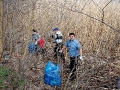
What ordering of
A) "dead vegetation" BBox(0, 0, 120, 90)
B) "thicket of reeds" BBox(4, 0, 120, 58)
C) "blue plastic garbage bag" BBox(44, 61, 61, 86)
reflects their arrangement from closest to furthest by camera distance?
1. "blue plastic garbage bag" BBox(44, 61, 61, 86)
2. "dead vegetation" BBox(0, 0, 120, 90)
3. "thicket of reeds" BBox(4, 0, 120, 58)

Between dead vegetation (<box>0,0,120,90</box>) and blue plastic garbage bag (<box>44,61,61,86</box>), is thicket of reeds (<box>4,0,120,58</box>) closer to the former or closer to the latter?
dead vegetation (<box>0,0,120,90</box>)

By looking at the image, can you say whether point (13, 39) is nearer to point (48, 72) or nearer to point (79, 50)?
point (48, 72)

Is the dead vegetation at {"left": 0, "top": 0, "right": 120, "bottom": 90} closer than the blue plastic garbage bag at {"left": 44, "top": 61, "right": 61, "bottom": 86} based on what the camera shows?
No

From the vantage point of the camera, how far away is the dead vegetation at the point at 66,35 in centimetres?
679

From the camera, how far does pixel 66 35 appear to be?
31.9 ft

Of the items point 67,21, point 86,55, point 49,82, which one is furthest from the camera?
point 67,21

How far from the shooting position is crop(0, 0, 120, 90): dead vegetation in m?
6.79

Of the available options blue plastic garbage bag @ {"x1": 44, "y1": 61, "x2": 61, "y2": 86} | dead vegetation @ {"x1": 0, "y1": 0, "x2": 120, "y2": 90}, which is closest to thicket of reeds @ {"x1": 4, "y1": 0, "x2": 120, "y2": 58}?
dead vegetation @ {"x1": 0, "y1": 0, "x2": 120, "y2": 90}

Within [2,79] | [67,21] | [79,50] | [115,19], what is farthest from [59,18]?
[2,79]

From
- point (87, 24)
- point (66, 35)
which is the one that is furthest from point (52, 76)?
point (87, 24)

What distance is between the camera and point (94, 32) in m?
9.38

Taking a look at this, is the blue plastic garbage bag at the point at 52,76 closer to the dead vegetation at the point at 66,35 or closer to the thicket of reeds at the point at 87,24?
the dead vegetation at the point at 66,35

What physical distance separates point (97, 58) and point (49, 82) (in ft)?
7.28

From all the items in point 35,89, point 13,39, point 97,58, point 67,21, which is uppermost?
point 67,21
